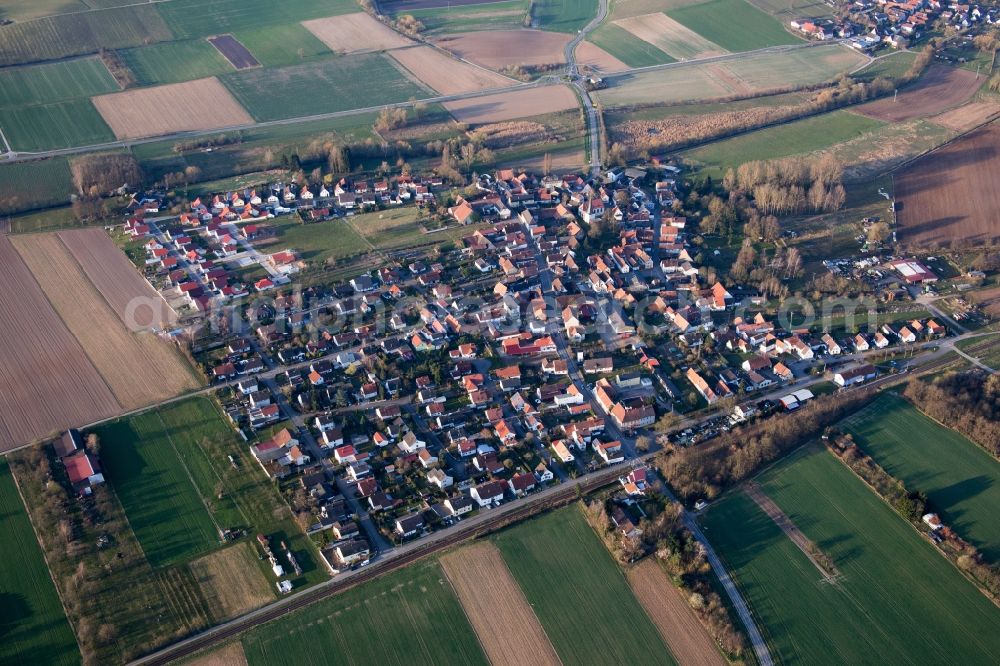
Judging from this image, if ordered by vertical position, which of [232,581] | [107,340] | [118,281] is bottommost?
[232,581]

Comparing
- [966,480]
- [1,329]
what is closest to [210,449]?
[1,329]

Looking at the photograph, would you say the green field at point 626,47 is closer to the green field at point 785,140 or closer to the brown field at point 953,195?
the green field at point 785,140

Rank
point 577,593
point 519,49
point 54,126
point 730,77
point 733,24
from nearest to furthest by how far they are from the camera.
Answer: point 577,593, point 54,126, point 730,77, point 519,49, point 733,24

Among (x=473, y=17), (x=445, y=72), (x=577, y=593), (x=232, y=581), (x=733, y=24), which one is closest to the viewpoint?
(x=577, y=593)

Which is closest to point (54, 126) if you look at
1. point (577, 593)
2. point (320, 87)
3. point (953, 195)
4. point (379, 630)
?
point (320, 87)

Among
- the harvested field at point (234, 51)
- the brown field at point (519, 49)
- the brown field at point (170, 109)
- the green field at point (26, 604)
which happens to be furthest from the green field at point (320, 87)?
the green field at point (26, 604)

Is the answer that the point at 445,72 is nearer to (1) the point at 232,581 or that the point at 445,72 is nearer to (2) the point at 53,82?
(2) the point at 53,82

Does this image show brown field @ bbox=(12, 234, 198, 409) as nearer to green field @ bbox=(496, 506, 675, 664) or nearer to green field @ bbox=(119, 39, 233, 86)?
green field @ bbox=(496, 506, 675, 664)
